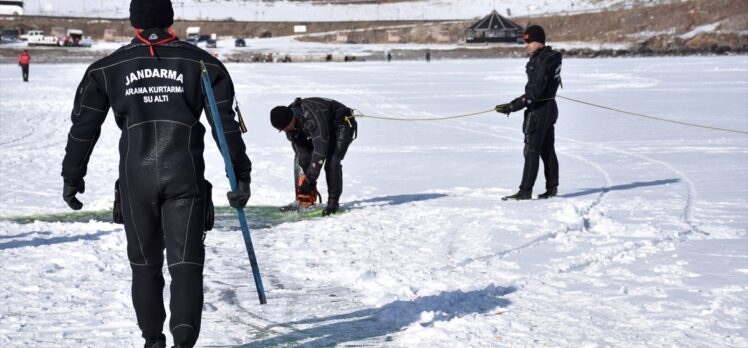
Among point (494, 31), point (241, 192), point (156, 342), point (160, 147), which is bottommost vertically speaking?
point (494, 31)

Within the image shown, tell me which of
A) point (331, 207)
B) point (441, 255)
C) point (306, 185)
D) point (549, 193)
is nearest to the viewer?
point (441, 255)

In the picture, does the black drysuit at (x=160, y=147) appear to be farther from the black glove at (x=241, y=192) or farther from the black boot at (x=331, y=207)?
the black boot at (x=331, y=207)

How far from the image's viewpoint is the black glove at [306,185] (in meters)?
9.41

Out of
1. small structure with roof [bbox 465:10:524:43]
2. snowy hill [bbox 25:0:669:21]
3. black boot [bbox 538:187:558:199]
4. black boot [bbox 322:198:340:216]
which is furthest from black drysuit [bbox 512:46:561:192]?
snowy hill [bbox 25:0:669:21]

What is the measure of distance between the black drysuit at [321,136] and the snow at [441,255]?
0.52m

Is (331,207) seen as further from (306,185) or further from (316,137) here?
(316,137)

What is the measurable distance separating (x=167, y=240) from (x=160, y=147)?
43cm

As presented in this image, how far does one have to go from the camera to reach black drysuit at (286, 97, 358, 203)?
9188 millimetres

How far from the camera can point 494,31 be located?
352ft

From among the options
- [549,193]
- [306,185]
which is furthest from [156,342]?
[549,193]

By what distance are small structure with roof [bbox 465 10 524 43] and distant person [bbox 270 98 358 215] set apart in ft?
319

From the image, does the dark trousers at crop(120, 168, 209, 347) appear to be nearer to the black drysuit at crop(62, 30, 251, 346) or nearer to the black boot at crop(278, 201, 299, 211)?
the black drysuit at crop(62, 30, 251, 346)

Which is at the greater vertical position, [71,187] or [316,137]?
[71,187]

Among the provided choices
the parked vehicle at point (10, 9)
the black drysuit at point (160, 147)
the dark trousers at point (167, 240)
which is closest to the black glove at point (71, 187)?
the black drysuit at point (160, 147)
